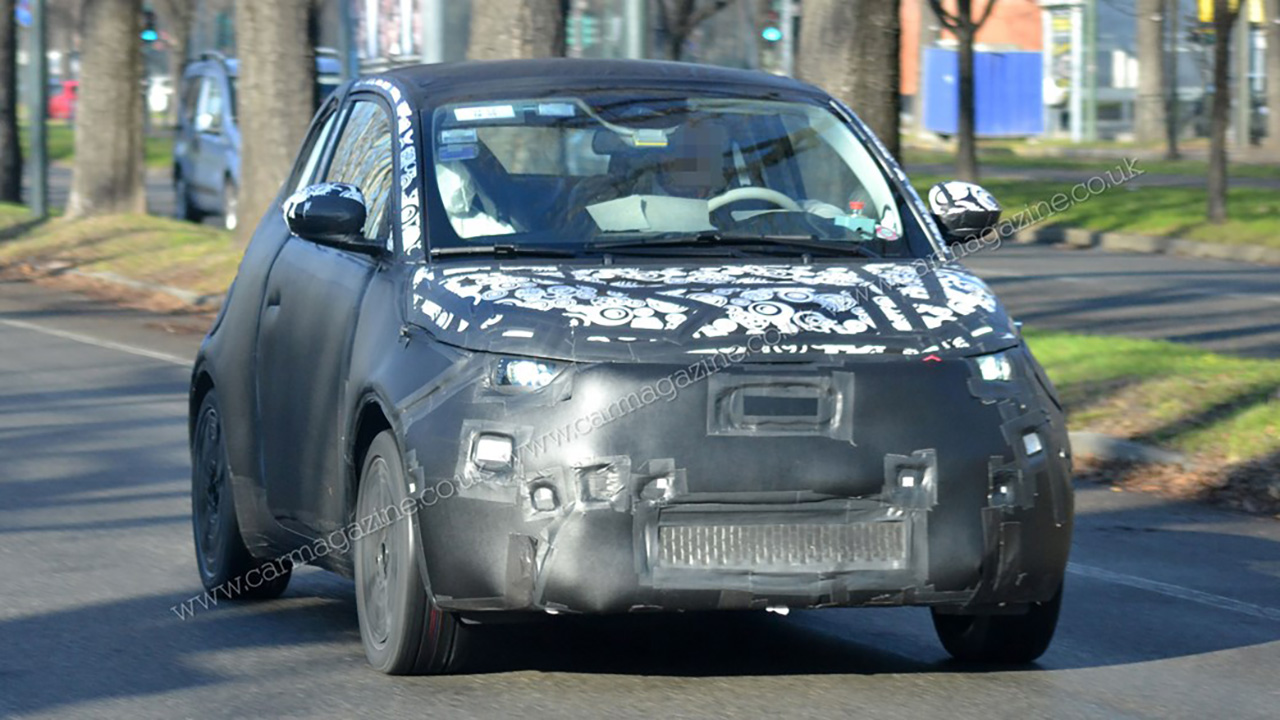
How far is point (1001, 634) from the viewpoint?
6.38 metres

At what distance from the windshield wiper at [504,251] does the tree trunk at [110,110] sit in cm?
2301

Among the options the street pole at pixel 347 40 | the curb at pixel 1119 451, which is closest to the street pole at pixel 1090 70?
the street pole at pixel 347 40

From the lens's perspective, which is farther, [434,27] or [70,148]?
[70,148]

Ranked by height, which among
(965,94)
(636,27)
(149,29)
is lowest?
(965,94)

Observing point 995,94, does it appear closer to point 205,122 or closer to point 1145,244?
point 1145,244

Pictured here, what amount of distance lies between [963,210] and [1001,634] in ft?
4.56

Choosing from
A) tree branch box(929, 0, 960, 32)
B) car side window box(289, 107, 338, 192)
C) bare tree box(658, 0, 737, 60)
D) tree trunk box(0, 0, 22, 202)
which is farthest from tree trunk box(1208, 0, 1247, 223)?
car side window box(289, 107, 338, 192)

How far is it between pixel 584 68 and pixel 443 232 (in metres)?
0.98

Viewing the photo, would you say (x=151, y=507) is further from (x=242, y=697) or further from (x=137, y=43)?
(x=137, y=43)

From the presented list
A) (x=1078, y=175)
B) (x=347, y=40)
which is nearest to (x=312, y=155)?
(x=347, y=40)

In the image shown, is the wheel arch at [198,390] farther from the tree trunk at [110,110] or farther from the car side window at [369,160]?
the tree trunk at [110,110]

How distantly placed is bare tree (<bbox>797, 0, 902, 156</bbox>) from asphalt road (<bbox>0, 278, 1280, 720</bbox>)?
21.5 feet

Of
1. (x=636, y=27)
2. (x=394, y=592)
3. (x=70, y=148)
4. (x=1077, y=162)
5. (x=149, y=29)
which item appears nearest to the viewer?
(x=394, y=592)

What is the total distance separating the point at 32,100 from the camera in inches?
1176
